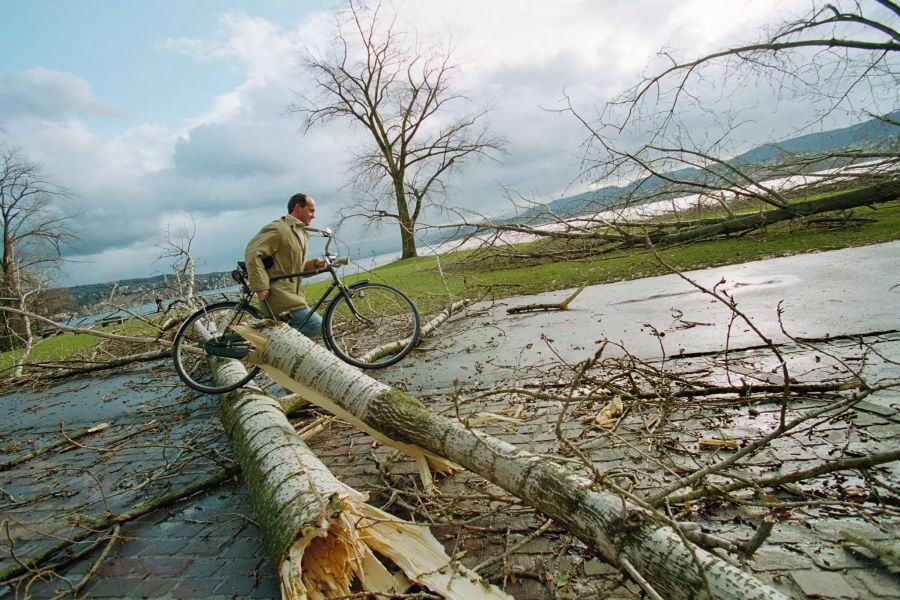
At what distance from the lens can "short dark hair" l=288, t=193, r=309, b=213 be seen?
5.81 m

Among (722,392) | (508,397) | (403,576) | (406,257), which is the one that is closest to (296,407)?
(508,397)

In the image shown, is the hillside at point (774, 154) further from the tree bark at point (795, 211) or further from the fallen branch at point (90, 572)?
the fallen branch at point (90, 572)

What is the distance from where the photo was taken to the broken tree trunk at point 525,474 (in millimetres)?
1501

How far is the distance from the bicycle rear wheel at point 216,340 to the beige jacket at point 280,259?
413 millimetres

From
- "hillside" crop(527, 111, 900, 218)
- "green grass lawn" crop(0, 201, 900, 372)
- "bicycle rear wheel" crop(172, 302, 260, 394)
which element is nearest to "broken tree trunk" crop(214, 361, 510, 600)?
"bicycle rear wheel" crop(172, 302, 260, 394)

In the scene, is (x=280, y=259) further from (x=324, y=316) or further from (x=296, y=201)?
(x=324, y=316)

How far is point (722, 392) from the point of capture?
334cm

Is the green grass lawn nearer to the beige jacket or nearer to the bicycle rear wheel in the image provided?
the beige jacket

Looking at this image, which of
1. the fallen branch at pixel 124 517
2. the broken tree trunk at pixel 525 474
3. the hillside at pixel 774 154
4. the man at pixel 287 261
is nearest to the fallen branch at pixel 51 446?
the fallen branch at pixel 124 517

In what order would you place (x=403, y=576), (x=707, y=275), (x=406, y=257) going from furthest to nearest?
(x=406, y=257)
(x=707, y=275)
(x=403, y=576)

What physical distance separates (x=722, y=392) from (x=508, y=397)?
1.71 meters

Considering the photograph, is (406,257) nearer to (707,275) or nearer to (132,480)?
(707,275)

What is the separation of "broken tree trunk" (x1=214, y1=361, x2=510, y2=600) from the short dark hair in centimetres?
404

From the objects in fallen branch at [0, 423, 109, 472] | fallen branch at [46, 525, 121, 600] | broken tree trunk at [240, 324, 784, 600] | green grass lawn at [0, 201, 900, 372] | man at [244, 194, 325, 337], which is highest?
man at [244, 194, 325, 337]
